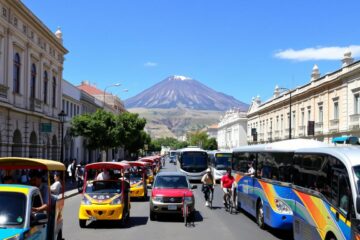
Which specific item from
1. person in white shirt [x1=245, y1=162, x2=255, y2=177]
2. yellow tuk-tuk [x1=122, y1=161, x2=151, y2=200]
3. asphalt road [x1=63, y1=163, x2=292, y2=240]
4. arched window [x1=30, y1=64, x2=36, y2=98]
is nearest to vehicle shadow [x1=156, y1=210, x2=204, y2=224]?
asphalt road [x1=63, y1=163, x2=292, y2=240]

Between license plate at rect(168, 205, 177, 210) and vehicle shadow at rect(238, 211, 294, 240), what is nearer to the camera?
vehicle shadow at rect(238, 211, 294, 240)

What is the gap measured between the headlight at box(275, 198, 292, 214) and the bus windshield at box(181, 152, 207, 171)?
28025mm

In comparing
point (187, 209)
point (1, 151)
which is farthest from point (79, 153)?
point (187, 209)

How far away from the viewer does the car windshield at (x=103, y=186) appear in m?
16.0

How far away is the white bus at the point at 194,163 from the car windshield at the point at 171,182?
22.9m

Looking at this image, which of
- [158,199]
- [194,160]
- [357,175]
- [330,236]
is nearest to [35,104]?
[194,160]

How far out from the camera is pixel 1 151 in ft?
107

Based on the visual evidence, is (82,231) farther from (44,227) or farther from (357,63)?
(357,63)

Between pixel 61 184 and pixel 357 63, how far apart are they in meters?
38.8

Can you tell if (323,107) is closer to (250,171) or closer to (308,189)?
(250,171)

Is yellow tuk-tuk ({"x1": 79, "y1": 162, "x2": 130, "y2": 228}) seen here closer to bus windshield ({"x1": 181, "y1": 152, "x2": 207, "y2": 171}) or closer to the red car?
the red car

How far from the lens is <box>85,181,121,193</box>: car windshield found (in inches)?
630

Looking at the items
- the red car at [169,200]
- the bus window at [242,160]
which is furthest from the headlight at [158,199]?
the bus window at [242,160]

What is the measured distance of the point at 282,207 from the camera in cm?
1372
